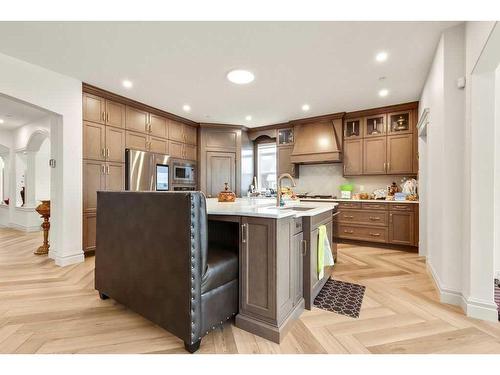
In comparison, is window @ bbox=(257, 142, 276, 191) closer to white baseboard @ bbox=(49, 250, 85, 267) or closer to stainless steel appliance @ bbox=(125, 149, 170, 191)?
stainless steel appliance @ bbox=(125, 149, 170, 191)

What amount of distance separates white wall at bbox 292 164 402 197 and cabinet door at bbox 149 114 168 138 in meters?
3.10

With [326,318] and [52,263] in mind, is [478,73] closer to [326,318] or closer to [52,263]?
[326,318]

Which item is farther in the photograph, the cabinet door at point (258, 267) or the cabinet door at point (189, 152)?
the cabinet door at point (189, 152)

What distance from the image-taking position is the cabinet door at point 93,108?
3557 millimetres

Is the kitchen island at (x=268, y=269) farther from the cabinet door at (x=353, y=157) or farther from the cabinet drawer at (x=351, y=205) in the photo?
the cabinet door at (x=353, y=157)

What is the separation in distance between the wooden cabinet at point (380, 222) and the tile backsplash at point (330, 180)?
692 millimetres

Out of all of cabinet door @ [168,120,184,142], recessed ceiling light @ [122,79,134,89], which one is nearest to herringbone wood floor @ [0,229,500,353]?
recessed ceiling light @ [122,79,134,89]

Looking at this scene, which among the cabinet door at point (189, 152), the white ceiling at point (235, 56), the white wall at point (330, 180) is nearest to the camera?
the white ceiling at point (235, 56)

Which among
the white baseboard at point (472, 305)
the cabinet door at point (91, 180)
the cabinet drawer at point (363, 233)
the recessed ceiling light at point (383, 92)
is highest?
the recessed ceiling light at point (383, 92)

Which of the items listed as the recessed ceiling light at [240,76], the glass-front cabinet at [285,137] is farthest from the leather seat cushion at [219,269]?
the glass-front cabinet at [285,137]

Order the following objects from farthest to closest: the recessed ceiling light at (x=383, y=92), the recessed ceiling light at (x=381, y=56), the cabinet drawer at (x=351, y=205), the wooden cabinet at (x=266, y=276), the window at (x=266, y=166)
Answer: the window at (x=266, y=166), the cabinet drawer at (x=351, y=205), the recessed ceiling light at (x=383, y=92), the recessed ceiling light at (x=381, y=56), the wooden cabinet at (x=266, y=276)

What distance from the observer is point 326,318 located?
6.49 ft

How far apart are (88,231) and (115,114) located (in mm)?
1869

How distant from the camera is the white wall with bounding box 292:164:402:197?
16.0 feet
